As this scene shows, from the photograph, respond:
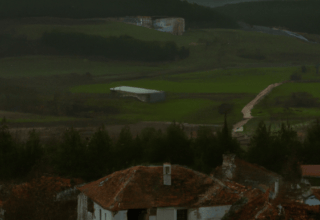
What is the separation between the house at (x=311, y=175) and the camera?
2793 inches

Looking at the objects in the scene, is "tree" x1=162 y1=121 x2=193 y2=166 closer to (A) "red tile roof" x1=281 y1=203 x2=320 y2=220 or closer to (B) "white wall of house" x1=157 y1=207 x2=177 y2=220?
(B) "white wall of house" x1=157 y1=207 x2=177 y2=220

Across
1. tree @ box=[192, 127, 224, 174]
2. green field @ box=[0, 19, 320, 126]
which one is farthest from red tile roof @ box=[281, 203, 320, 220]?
green field @ box=[0, 19, 320, 126]

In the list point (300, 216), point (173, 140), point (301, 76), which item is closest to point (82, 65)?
point (301, 76)

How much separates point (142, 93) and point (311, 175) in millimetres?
91006

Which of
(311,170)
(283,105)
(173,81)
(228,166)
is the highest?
(173,81)

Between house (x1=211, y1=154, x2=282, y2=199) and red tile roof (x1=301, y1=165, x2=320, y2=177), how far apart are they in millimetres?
18699

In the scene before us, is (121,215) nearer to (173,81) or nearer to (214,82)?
(173,81)

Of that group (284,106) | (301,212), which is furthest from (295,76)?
(301,212)

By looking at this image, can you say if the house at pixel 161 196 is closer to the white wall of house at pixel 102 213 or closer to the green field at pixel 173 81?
the white wall of house at pixel 102 213

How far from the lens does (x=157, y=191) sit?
40.7 meters

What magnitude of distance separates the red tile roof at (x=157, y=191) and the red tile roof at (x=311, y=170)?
106 ft

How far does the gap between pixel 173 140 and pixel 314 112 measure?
8296 centimetres

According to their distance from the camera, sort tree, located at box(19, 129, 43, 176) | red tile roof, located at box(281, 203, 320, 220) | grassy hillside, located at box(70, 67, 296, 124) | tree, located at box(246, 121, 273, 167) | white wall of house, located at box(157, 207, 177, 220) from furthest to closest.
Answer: grassy hillside, located at box(70, 67, 296, 124) → tree, located at box(246, 121, 273, 167) → tree, located at box(19, 129, 43, 176) → white wall of house, located at box(157, 207, 177, 220) → red tile roof, located at box(281, 203, 320, 220)

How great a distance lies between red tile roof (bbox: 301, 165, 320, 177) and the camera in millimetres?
72875
